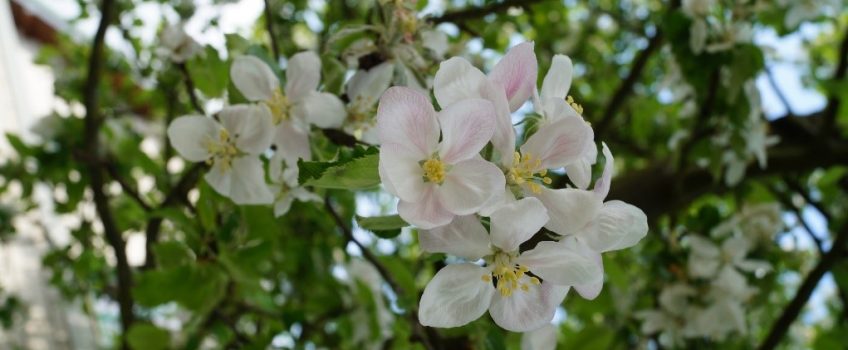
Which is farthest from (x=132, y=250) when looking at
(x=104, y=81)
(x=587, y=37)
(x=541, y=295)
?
(x=541, y=295)

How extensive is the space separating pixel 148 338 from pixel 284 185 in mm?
505

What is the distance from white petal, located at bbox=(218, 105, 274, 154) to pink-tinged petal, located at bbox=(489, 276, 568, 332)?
11.6 inches

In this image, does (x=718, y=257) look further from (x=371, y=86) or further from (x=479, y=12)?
(x=371, y=86)

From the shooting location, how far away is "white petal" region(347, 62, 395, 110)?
2.51 feet

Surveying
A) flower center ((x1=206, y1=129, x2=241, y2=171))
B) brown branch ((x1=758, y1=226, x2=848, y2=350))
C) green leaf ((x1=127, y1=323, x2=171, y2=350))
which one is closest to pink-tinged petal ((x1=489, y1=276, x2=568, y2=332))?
flower center ((x1=206, y1=129, x2=241, y2=171))

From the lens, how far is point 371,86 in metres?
0.77

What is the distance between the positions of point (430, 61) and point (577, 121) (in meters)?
0.30

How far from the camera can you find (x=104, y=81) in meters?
2.04

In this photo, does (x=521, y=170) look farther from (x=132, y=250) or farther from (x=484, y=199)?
(x=132, y=250)

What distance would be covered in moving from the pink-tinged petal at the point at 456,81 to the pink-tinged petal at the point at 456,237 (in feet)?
0.30

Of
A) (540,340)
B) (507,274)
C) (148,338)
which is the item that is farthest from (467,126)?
(148,338)

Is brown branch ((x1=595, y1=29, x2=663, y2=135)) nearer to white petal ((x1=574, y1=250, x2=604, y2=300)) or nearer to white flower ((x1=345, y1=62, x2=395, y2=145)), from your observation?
white flower ((x1=345, y1=62, x2=395, y2=145))

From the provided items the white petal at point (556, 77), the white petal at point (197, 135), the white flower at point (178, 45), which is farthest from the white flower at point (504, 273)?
the white flower at point (178, 45)

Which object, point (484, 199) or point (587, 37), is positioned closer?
point (484, 199)
